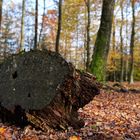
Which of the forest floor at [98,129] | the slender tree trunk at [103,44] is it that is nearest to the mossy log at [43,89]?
the forest floor at [98,129]

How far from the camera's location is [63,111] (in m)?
5.67

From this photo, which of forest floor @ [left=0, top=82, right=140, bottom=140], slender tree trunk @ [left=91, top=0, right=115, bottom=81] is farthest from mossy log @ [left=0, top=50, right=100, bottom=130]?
slender tree trunk @ [left=91, top=0, right=115, bottom=81]

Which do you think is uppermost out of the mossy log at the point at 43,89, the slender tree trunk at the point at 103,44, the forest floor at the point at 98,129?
the slender tree trunk at the point at 103,44

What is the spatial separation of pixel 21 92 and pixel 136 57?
41715mm

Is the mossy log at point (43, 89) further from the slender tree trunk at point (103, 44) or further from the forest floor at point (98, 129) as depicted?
the slender tree trunk at point (103, 44)

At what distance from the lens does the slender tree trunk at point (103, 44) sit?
494 inches

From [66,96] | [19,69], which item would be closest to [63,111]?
[66,96]

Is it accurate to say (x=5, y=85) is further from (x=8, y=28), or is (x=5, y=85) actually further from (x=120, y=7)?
(x=8, y=28)

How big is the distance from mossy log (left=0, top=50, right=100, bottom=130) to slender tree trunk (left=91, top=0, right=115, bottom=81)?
648 centimetres

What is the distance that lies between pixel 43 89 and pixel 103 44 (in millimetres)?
7318

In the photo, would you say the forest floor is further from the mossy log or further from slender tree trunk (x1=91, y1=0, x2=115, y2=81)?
slender tree trunk (x1=91, y1=0, x2=115, y2=81)

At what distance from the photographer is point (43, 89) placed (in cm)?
563

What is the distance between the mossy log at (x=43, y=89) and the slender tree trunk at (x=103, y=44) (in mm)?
6482

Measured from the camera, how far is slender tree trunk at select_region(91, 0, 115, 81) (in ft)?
41.2
